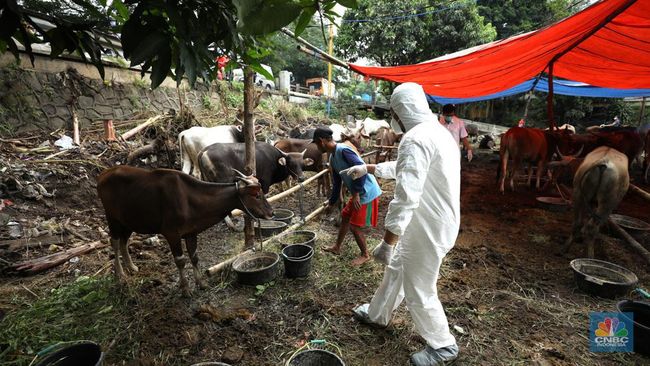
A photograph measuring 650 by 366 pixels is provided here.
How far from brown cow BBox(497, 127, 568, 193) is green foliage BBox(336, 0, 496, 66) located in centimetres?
935

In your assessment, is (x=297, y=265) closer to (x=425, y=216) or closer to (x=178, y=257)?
(x=178, y=257)

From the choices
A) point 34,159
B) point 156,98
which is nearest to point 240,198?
point 34,159

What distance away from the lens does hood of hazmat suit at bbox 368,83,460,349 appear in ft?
7.75

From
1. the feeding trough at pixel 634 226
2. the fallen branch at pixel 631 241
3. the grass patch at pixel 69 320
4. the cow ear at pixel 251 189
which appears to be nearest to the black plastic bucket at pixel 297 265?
the cow ear at pixel 251 189

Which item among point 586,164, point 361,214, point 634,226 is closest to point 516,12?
point 634,226

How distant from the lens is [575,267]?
3.92 m

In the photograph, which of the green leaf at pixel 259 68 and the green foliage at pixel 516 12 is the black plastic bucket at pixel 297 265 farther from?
the green foliage at pixel 516 12

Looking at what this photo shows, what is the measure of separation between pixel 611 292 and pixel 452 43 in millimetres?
15171

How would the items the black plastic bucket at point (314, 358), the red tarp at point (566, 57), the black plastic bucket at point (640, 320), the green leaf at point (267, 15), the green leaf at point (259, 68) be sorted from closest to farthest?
the green leaf at point (267, 15), the green leaf at point (259, 68), the black plastic bucket at point (314, 358), the black plastic bucket at point (640, 320), the red tarp at point (566, 57)

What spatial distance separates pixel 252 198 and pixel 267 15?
2980 mm

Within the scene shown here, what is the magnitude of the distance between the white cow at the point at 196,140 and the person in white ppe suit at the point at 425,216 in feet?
17.7

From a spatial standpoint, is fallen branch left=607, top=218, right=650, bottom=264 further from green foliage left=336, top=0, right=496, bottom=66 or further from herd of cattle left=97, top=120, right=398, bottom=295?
green foliage left=336, top=0, right=496, bottom=66

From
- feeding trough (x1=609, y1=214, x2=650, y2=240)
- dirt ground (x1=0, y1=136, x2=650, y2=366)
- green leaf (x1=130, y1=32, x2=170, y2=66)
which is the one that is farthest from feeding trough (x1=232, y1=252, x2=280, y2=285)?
feeding trough (x1=609, y1=214, x2=650, y2=240)

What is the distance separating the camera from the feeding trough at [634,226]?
5012mm
